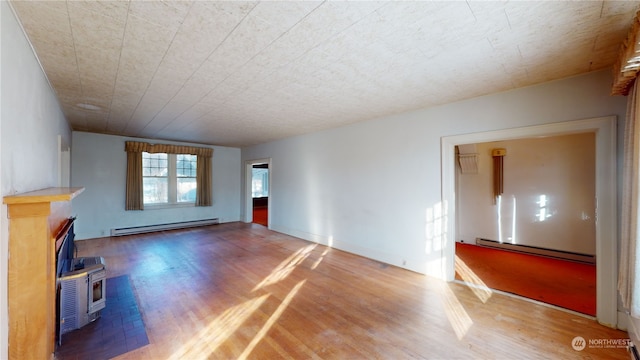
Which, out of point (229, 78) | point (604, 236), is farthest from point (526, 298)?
point (229, 78)

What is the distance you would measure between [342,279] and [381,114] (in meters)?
2.53

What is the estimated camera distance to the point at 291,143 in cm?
587

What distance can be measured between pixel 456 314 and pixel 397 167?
6.78 feet

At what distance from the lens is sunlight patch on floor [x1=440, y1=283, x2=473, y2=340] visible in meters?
2.23

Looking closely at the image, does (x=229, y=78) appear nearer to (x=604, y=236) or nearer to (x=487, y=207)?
(x=604, y=236)

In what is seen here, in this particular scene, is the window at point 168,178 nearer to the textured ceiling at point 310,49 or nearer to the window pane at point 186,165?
the window pane at point 186,165

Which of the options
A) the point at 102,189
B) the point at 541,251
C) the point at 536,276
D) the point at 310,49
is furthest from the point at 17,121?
the point at 541,251

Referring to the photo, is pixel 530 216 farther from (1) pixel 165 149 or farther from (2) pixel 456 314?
(1) pixel 165 149

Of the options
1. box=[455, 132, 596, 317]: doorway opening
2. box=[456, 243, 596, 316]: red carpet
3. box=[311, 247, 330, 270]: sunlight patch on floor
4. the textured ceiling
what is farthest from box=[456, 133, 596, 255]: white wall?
box=[311, 247, 330, 270]: sunlight patch on floor

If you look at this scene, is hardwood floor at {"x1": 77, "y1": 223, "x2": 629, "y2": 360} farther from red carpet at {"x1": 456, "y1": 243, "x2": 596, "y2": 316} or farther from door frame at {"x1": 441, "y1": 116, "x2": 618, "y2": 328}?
red carpet at {"x1": 456, "y1": 243, "x2": 596, "y2": 316}

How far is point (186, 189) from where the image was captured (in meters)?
6.96

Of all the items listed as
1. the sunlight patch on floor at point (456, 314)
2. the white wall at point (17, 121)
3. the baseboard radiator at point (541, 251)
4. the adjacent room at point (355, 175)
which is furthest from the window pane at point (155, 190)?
the baseboard radiator at point (541, 251)

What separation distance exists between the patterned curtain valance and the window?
207 mm

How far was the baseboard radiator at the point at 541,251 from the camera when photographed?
3.91m
